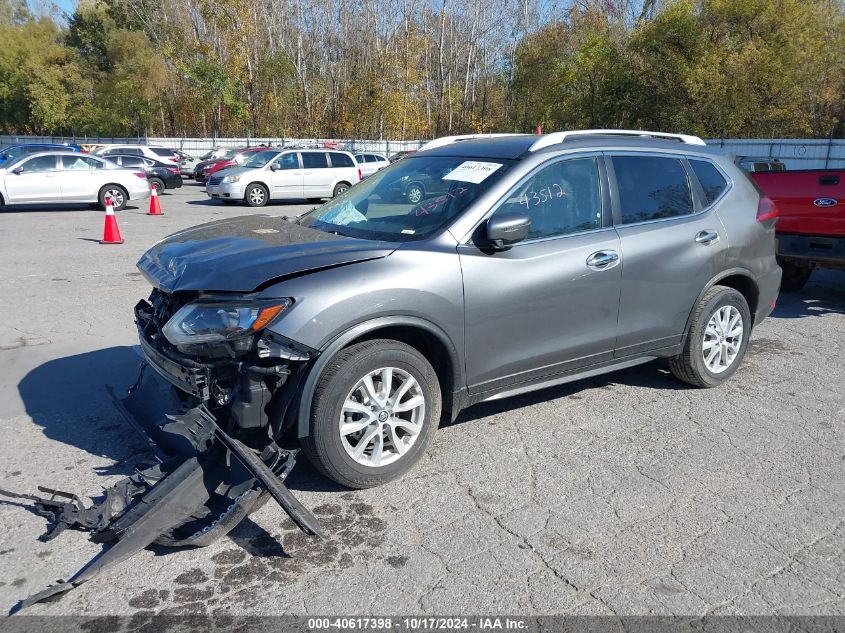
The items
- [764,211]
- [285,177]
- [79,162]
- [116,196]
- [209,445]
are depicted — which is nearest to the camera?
[209,445]

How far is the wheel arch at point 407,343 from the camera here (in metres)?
3.62

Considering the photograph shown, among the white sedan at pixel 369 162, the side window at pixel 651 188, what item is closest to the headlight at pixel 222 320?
the side window at pixel 651 188

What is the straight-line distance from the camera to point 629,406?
5.25 meters

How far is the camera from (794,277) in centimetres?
927

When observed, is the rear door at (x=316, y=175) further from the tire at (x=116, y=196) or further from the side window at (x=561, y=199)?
the side window at (x=561, y=199)

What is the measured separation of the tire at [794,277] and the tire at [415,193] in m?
6.36

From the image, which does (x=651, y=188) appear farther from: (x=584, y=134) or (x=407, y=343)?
(x=407, y=343)

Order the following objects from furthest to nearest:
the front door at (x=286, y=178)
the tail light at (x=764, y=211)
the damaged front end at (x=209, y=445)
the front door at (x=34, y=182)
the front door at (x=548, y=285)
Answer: the front door at (x=286, y=178)
the front door at (x=34, y=182)
the tail light at (x=764, y=211)
the front door at (x=548, y=285)
the damaged front end at (x=209, y=445)


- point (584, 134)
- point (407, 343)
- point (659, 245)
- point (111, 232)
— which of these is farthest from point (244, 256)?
point (111, 232)

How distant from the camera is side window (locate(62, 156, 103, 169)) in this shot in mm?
18266

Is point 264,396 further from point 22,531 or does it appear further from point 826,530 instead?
point 826,530

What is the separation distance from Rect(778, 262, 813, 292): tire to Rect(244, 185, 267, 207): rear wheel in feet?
51.4

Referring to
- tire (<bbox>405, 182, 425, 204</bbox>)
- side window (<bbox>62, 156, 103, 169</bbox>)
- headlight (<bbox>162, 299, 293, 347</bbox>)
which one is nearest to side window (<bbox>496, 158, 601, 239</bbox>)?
tire (<bbox>405, 182, 425, 204</bbox>)

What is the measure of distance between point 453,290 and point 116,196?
17221 mm
